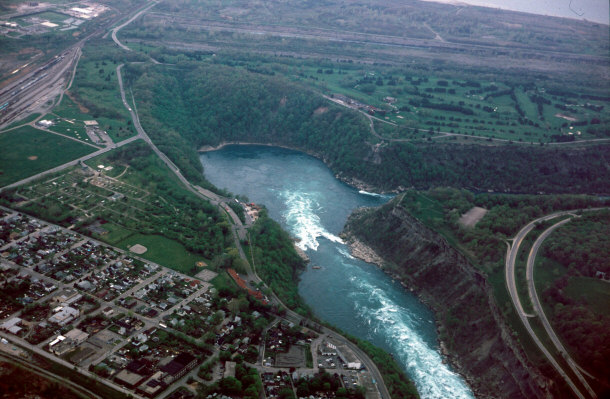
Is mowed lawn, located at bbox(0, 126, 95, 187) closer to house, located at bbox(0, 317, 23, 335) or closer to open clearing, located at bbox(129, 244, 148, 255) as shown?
open clearing, located at bbox(129, 244, 148, 255)

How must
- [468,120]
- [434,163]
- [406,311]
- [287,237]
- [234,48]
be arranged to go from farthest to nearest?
[234,48] < [468,120] < [434,163] < [287,237] < [406,311]

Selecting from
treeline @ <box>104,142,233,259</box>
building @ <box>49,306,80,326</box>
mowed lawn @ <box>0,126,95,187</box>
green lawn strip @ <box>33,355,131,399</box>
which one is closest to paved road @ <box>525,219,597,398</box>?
treeline @ <box>104,142,233,259</box>

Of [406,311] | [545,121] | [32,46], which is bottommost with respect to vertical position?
[406,311]

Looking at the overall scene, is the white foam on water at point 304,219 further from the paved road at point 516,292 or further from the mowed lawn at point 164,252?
the paved road at point 516,292

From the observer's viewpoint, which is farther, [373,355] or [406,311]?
[406,311]

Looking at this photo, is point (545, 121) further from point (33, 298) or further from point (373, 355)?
point (33, 298)

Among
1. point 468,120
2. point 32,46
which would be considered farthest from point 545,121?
point 32,46
